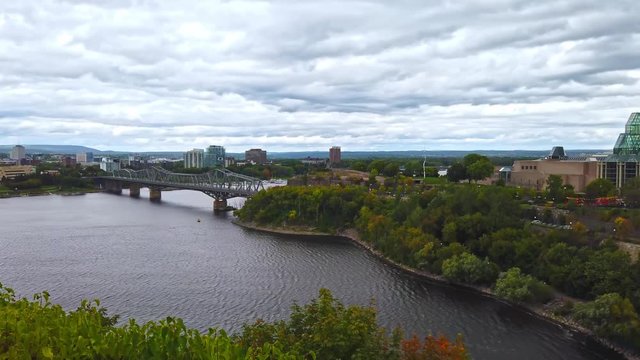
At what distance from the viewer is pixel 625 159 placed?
31750 mm

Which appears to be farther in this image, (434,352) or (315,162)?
(315,162)

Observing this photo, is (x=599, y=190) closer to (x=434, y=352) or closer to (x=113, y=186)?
(x=434, y=352)

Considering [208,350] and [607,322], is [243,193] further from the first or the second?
[208,350]

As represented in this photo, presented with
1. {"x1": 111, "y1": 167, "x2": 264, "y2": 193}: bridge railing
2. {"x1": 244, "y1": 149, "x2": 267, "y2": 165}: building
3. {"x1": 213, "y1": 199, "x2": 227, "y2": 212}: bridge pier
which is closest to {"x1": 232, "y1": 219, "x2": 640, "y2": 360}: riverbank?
{"x1": 213, "y1": 199, "x2": 227, "y2": 212}: bridge pier

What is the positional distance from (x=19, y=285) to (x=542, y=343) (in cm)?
1784

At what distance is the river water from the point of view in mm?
15664

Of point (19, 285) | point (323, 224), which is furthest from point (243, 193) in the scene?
point (19, 285)

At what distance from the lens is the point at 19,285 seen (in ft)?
64.7

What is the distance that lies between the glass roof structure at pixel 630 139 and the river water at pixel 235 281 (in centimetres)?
1793

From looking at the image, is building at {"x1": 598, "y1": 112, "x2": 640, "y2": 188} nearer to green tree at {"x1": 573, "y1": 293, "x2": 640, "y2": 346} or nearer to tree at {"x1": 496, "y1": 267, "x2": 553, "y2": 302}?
tree at {"x1": 496, "y1": 267, "x2": 553, "y2": 302}

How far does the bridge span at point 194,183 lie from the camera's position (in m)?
46.2

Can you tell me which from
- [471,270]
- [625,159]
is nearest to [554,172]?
[625,159]

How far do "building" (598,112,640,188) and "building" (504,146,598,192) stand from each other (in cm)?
79

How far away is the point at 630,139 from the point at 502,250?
56.7 ft
